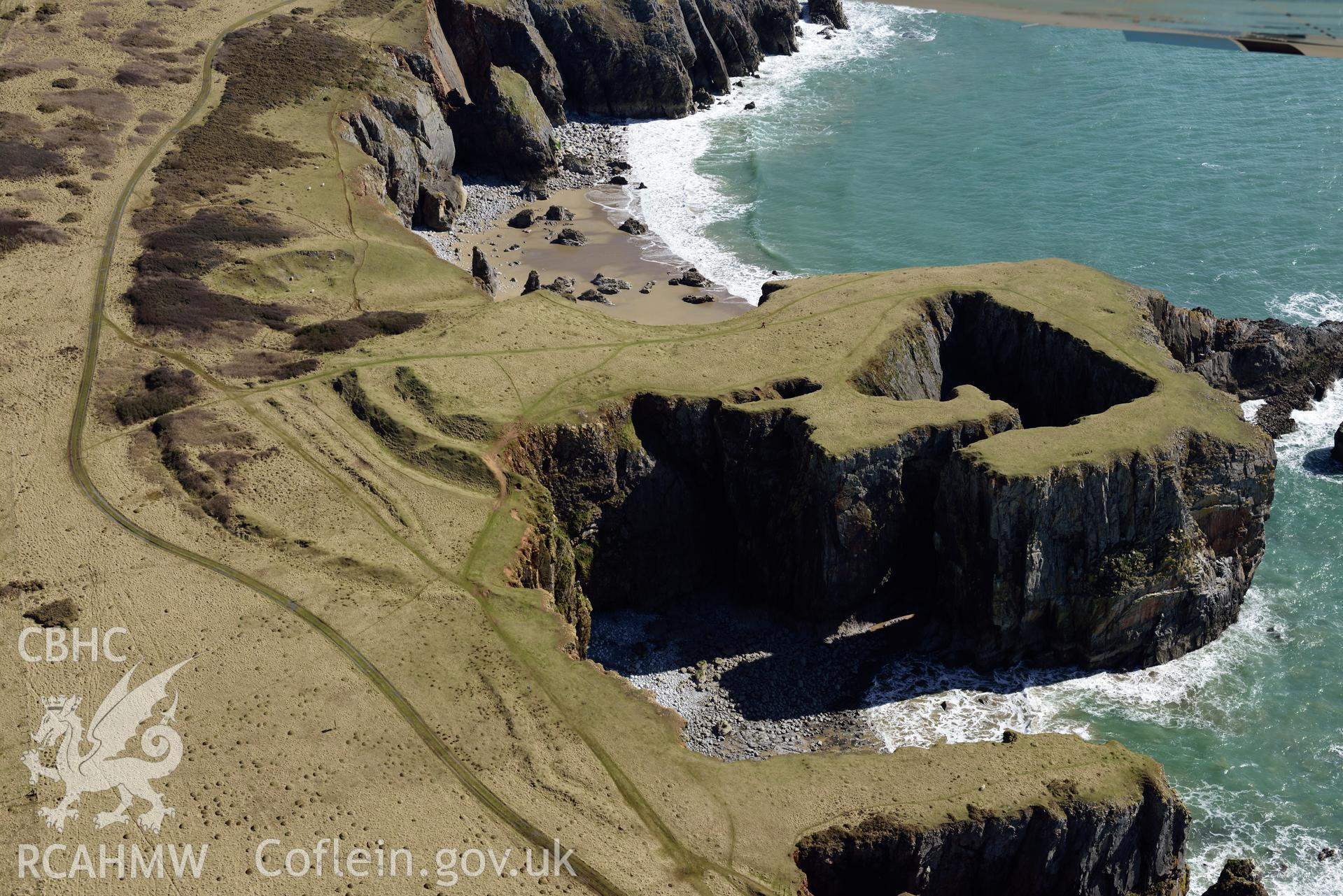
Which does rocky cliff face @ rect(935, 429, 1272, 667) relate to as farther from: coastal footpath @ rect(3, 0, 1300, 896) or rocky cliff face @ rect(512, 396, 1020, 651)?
rocky cliff face @ rect(512, 396, 1020, 651)

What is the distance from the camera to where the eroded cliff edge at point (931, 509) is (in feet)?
179

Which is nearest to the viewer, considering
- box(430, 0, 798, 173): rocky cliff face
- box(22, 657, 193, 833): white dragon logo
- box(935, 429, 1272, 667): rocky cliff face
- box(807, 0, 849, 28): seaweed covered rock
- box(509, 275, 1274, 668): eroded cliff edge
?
box(22, 657, 193, 833): white dragon logo

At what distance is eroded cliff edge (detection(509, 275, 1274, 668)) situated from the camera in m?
54.5

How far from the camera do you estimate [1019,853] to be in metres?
42.8

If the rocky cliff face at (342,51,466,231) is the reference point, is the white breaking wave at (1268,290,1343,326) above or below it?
below

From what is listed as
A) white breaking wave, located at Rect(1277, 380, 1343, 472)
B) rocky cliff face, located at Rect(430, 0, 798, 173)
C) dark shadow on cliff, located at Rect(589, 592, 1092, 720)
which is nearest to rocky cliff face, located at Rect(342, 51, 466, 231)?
rocky cliff face, located at Rect(430, 0, 798, 173)

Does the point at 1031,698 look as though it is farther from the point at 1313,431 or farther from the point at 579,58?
the point at 579,58

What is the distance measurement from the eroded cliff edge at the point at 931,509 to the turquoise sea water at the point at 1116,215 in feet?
9.29

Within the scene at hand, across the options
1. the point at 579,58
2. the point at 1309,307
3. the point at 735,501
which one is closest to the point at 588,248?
the point at 579,58

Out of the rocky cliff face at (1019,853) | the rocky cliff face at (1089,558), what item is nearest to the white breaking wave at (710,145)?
the rocky cliff face at (1089,558)

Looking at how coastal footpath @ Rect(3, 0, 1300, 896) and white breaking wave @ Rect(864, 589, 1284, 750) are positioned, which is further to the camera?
white breaking wave @ Rect(864, 589, 1284, 750)

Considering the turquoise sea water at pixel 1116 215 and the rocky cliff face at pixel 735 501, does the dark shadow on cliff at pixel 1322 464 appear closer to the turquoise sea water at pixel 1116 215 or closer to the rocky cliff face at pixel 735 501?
the turquoise sea water at pixel 1116 215

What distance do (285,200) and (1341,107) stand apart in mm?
95766

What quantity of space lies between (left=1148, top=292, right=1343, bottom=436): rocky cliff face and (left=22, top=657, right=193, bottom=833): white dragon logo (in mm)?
56081
